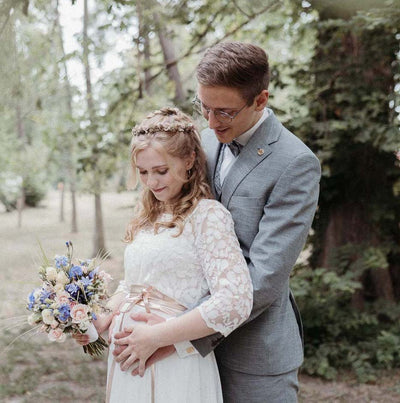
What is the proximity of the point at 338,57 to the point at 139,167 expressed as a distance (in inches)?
132

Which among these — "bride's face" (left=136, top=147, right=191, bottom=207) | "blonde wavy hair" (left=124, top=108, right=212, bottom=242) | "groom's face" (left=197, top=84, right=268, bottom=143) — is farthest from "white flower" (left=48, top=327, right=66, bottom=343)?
"groom's face" (left=197, top=84, right=268, bottom=143)

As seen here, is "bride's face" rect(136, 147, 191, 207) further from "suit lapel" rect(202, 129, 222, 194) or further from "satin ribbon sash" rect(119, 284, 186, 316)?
"satin ribbon sash" rect(119, 284, 186, 316)

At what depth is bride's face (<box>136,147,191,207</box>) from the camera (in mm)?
1793

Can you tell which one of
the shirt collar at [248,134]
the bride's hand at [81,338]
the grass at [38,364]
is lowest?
the grass at [38,364]

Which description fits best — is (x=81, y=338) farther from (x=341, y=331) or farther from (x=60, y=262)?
(x=341, y=331)

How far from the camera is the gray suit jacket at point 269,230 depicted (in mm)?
1696

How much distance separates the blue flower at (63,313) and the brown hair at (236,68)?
916 mm

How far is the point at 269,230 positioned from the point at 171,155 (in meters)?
0.44

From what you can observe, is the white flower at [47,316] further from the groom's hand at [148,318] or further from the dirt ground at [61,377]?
the dirt ground at [61,377]

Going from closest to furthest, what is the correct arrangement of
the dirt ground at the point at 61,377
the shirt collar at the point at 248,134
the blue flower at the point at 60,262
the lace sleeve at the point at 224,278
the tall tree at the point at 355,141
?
the lace sleeve at the point at 224,278 < the blue flower at the point at 60,262 < the shirt collar at the point at 248,134 < the tall tree at the point at 355,141 < the dirt ground at the point at 61,377

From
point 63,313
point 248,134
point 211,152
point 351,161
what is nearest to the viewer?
point 63,313

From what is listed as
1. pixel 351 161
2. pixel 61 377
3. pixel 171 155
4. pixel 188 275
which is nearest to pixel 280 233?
pixel 188 275

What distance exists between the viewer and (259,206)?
A: 5.87 ft

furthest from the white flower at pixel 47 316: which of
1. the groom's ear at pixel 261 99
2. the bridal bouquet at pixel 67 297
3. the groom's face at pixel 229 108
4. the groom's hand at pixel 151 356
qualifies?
the groom's ear at pixel 261 99
